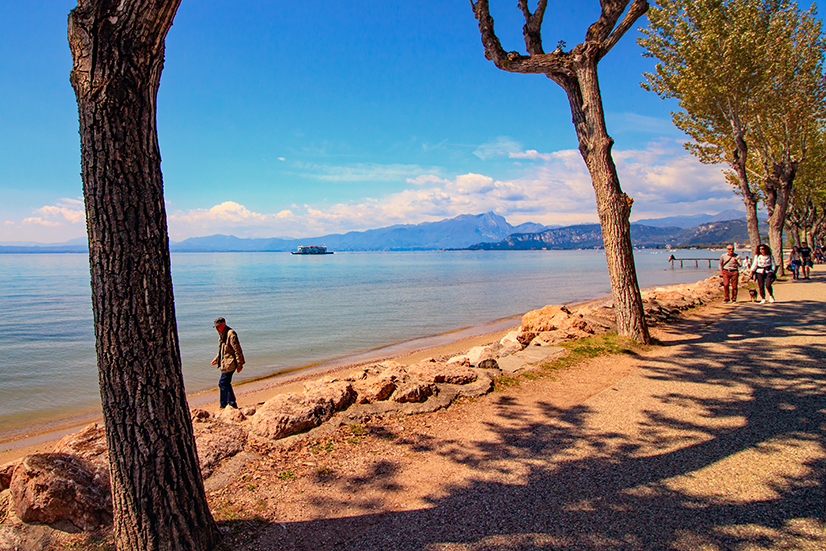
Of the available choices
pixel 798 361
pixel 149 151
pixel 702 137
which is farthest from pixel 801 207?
pixel 149 151

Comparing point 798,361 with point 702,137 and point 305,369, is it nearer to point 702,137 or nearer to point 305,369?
point 305,369

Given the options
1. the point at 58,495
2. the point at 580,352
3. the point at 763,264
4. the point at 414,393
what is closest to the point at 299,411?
the point at 414,393

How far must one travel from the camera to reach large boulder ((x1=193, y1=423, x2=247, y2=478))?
4145mm

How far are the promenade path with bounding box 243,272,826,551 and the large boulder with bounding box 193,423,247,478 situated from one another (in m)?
1.03

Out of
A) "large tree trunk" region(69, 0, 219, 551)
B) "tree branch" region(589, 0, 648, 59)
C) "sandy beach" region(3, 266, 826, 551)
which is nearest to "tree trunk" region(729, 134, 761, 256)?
"tree branch" region(589, 0, 648, 59)

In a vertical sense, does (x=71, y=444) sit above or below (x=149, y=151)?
below

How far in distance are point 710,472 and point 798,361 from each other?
4.96 metres

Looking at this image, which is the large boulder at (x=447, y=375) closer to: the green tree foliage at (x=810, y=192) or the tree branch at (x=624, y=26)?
the tree branch at (x=624, y=26)

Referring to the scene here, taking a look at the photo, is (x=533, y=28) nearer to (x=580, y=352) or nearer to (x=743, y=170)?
(x=580, y=352)

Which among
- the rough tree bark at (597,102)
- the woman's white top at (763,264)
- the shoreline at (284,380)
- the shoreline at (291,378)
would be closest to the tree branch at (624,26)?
the rough tree bark at (597,102)

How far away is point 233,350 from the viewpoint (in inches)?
334

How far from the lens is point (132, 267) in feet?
8.57

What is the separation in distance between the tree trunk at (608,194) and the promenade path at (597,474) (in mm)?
1961

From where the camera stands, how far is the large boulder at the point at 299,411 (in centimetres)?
480
